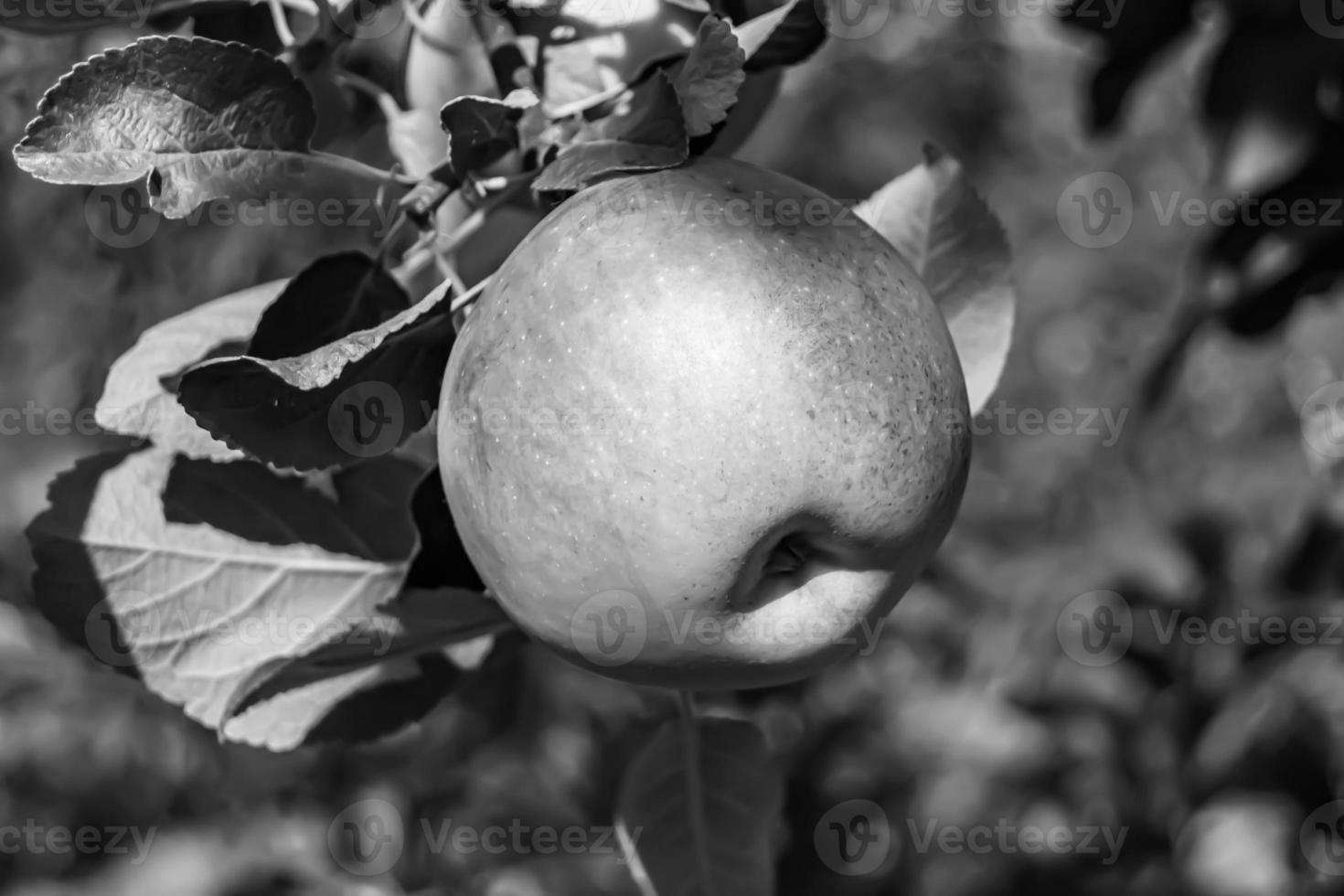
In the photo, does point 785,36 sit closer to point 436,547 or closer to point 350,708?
point 436,547

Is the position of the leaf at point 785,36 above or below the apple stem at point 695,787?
above

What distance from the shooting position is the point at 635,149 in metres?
0.64

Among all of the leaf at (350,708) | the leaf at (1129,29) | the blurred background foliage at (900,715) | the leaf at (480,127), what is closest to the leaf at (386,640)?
the leaf at (350,708)

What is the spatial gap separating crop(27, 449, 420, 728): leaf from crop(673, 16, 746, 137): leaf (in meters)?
0.32

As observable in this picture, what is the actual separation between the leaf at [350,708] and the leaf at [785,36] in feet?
1.37

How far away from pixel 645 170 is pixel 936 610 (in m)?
1.46

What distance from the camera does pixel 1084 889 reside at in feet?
5.16

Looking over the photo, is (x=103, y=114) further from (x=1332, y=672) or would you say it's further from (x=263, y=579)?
(x=1332, y=672)

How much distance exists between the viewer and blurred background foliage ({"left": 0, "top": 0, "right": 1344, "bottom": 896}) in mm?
1518

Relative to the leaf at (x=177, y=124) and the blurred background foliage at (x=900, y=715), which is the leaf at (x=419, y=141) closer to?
the leaf at (x=177, y=124)

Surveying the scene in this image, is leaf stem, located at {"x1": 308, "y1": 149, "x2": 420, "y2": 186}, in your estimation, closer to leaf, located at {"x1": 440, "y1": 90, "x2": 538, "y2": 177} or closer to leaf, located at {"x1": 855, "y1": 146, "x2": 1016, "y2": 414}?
leaf, located at {"x1": 440, "y1": 90, "x2": 538, "y2": 177}

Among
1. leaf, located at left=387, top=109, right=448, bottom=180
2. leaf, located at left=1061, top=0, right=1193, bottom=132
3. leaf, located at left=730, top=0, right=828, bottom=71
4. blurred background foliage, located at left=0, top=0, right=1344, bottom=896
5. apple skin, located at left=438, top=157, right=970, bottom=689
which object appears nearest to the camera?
apple skin, located at left=438, top=157, right=970, bottom=689

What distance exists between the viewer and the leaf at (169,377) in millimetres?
751

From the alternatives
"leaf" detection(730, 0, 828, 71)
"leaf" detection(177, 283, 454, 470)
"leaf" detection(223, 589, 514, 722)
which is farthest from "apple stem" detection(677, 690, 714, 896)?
"leaf" detection(730, 0, 828, 71)
